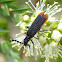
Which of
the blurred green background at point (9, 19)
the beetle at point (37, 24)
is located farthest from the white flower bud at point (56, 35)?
the blurred green background at point (9, 19)

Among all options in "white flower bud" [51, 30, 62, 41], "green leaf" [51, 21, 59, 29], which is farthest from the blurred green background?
"white flower bud" [51, 30, 62, 41]

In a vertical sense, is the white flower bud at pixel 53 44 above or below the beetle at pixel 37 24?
below

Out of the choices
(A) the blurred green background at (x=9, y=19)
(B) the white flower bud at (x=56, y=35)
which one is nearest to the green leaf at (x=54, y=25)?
(B) the white flower bud at (x=56, y=35)

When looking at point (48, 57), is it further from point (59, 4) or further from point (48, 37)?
point (59, 4)

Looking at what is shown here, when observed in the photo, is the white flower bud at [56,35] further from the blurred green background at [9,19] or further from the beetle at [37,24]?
the blurred green background at [9,19]

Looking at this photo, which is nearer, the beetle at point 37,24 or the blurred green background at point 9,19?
the beetle at point 37,24

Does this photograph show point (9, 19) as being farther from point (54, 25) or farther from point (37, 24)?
point (54, 25)

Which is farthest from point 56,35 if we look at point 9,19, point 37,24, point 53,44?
point 9,19

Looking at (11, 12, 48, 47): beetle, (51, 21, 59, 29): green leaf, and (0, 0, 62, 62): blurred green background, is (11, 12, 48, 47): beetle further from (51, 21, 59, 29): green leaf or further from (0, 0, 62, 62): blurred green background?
(0, 0, 62, 62): blurred green background

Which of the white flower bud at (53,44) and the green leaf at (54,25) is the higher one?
the green leaf at (54,25)

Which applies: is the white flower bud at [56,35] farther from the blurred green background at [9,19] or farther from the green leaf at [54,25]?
the blurred green background at [9,19]

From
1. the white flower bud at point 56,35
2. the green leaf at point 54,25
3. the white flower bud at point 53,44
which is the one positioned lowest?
the white flower bud at point 53,44

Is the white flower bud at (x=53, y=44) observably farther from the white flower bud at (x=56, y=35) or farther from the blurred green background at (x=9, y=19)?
the blurred green background at (x=9, y=19)
